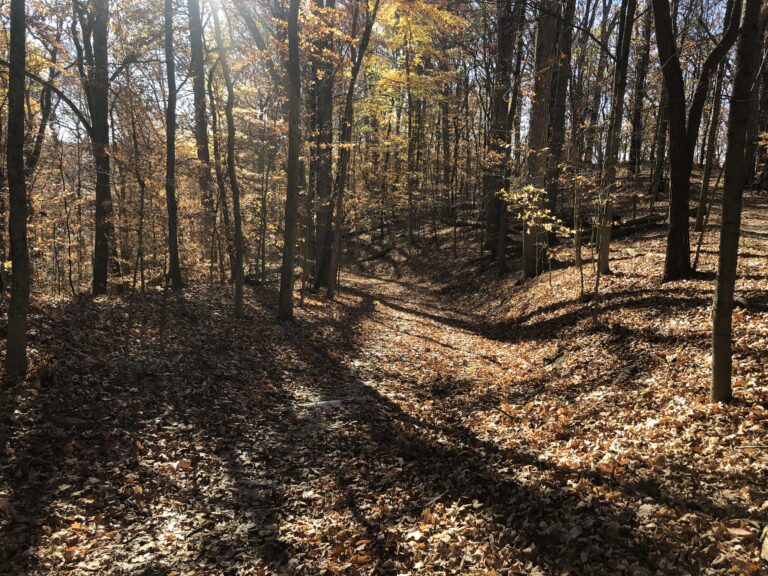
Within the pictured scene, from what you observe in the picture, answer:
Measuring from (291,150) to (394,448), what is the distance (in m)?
9.49

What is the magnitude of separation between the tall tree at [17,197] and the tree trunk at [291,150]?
686 centimetres

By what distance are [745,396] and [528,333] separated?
676cm

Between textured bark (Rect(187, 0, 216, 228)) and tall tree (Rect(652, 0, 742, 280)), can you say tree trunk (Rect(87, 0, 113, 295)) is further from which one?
tall tree (Rect(652, 0, 742, 280))

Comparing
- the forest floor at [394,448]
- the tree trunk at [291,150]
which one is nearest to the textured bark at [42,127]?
the forest floor at [394,448]

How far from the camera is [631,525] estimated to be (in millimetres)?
4457

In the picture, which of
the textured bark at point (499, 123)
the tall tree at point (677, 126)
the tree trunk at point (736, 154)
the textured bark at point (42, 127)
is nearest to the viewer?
the tree trunk at point (736, 154)

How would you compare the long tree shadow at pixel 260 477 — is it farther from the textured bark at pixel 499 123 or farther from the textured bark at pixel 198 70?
the textured bark at pixel 499 123

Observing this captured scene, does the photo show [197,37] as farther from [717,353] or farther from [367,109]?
[717,353]

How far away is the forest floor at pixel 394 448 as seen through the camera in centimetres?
461

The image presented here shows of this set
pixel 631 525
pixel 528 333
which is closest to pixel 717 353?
pixel 631 525

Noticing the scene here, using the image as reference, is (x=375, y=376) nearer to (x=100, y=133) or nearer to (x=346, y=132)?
(x=346, y=132)

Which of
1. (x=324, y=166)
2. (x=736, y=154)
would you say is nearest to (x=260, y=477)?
(x=736, y=154)

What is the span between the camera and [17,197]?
7219 millimetres

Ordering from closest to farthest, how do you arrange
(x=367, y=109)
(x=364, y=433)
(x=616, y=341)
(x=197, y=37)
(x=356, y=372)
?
(x=364, y=433)
(x=616, y=341)
(x=356, y=372)
(x=197, y=37)
(x=367, y=109)
